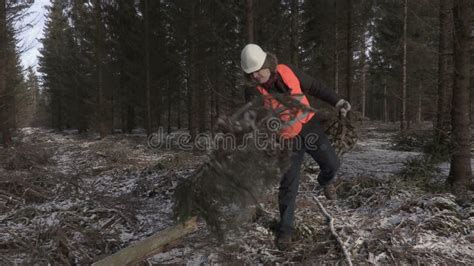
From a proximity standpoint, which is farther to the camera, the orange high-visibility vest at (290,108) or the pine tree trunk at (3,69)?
the pine tree trunk at (3,69)

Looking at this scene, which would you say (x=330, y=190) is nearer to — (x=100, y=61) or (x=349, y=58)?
(x=349, y=58)

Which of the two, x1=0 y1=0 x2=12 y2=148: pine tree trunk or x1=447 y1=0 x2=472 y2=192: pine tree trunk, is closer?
x1=447 y1=0 x2=472 y2=192: pine tree trunk

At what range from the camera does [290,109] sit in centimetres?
357

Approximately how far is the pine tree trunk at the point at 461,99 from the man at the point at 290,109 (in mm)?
2799

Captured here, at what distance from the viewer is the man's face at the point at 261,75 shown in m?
3.76

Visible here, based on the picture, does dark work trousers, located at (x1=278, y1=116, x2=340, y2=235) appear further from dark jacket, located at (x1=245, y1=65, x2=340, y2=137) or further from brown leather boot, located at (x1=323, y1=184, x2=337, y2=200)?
brown leather boot, located at (x1=323, y1=184, x2=337, y2=200)

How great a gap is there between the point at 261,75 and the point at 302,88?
0.50m

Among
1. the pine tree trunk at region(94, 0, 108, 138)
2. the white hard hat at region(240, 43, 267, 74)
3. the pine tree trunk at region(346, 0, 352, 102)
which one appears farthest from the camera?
the pine tree trunk at region(94, 0, 108, 138)

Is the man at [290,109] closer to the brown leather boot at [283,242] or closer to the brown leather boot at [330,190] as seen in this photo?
the brown leather boot at [283,242]

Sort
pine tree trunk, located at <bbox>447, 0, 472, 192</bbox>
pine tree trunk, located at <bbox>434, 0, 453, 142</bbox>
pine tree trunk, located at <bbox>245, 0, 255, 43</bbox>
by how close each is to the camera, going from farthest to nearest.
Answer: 1. pine tree trunk, located at <bbox>245, 0, 255, 43</bbox>
2. pine tree trunk, located at <bbox>434, 0, 453, 142</bbox>
3. pine tree trunk, located at <bbox>447, 0, 472, 192</bbox>

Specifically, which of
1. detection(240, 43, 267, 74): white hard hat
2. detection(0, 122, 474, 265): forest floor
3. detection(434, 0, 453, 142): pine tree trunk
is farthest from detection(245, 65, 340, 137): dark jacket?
detection(434, 0, 453, 142): pine tree trunk

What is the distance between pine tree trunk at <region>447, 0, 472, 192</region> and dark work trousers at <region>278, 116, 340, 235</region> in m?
2.83

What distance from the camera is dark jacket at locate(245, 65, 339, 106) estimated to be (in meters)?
3.80

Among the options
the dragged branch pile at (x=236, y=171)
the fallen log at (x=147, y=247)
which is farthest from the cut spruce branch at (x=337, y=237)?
the fallen log at (x=147, y=247)
